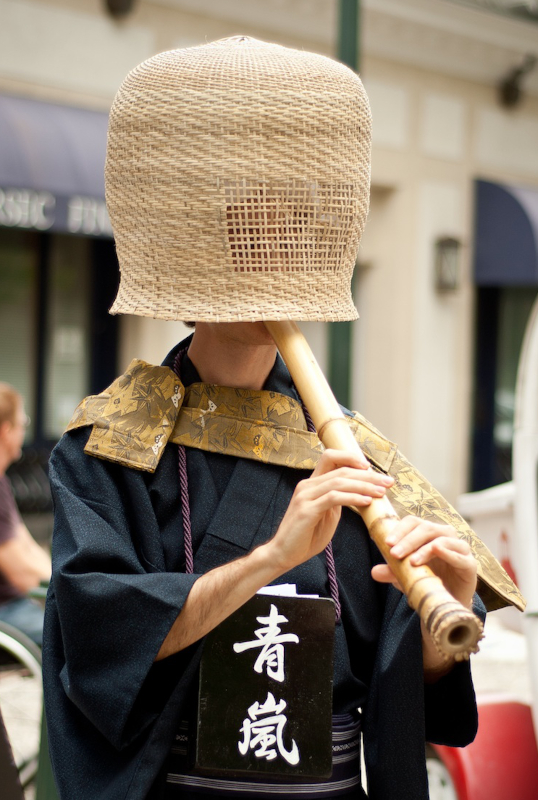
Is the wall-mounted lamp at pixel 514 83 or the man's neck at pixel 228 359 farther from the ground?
the wall-mounted lamp at pixel 514 83

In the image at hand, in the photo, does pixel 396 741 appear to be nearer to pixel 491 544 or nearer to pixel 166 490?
pixel 166 490

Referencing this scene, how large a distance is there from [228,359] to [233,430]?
5.1 inches

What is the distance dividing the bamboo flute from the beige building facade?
656cm

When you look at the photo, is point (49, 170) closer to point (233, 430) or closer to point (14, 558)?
point (14, 558)

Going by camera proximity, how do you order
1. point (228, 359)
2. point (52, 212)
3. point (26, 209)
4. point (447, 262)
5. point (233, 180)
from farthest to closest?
point (447, 262) < point (52, 212) < point (26, 209) < point (228, 359) < point (233, 180)

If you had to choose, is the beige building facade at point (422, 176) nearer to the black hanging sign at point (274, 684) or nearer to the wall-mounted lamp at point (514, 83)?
the wall-mounted lamp at point (514, 83)

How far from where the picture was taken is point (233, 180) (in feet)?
4.74

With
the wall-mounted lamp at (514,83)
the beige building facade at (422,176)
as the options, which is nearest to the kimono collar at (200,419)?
the beige building facade at (422,176)

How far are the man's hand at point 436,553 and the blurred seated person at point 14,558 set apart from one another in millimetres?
2728

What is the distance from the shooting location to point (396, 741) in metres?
1.66

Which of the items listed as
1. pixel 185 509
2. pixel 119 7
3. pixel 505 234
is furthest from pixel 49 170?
pixel 185 509

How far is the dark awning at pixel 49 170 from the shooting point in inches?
256

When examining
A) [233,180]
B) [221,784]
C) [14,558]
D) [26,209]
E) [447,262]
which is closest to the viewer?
[233,180]

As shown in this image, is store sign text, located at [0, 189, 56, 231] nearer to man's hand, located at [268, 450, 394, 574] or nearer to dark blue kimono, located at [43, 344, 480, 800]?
dark blue kimono, located at [43, 344, 480, 800]
